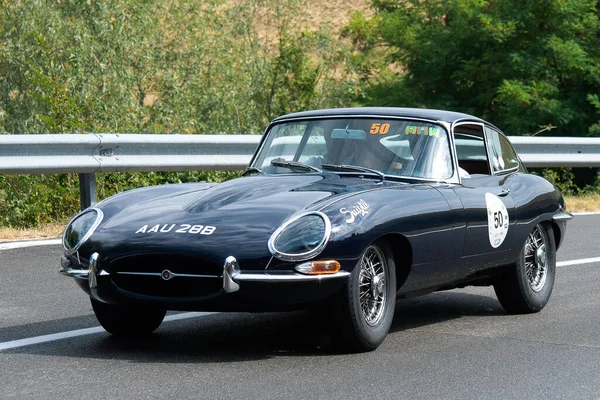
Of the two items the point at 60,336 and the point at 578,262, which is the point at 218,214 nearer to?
the point at 60,336

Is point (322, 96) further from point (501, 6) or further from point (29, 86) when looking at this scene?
point (29, 86)

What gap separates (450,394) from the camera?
16.1ft

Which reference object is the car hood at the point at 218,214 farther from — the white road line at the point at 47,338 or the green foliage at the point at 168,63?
the green foliage at the point at 168,63

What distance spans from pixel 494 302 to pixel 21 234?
4.86 meters

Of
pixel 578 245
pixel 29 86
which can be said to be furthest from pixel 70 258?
pixel 29 86

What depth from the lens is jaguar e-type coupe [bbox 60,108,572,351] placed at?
213 inches

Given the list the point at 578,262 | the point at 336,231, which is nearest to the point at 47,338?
the point at 336,231

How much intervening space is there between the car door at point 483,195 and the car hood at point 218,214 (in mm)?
621

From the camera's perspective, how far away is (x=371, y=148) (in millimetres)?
6715

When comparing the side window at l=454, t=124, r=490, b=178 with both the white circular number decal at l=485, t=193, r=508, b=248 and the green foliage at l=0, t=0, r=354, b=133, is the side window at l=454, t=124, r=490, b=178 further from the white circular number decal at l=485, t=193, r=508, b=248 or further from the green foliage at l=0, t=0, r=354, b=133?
the green foliage at l=0, t=0, r=354, b=133

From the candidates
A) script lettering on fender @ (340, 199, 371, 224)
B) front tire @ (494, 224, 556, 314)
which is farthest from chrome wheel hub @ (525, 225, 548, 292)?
script lettering on fender @ (340, 199, 371, 224)

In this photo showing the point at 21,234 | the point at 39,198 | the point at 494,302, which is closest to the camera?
the point at 494,302

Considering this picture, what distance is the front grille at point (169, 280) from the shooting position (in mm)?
5430

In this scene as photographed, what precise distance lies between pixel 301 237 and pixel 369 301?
0.64 meters
